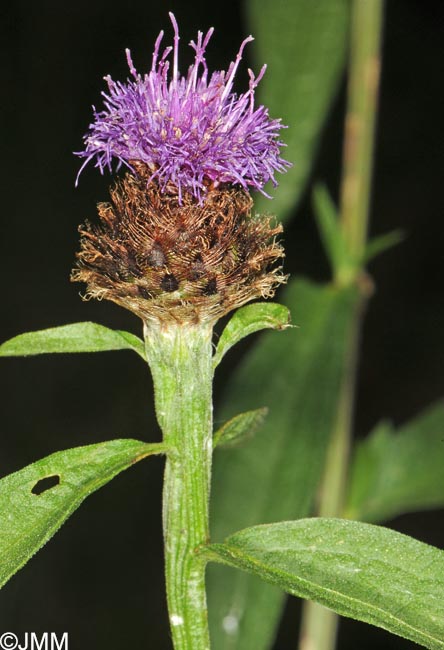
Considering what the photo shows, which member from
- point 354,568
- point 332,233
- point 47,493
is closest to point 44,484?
point 47,493

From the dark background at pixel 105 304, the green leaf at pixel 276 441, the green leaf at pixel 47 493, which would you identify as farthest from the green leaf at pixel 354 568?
the dark background at pixel 105 304

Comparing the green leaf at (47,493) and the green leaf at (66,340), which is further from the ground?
the green leaf at (66,340)

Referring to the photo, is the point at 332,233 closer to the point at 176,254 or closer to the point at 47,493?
the point at 176,254

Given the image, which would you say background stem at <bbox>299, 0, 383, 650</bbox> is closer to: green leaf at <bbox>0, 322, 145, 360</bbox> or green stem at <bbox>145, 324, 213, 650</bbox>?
green stem at <bbox>145, 324, 213, 650</bbox>

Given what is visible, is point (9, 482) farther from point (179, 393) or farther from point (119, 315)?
point (119, 315)

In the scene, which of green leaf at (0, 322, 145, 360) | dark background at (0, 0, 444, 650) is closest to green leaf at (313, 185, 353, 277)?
green leaf at (0, 322, 145, 360)

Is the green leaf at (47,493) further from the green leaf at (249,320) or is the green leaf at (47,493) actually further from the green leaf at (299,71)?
the green leaf at (299,71)
